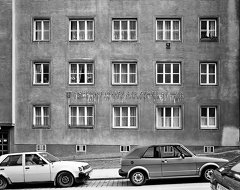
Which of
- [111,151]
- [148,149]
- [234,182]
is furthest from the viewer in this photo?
[111,151]

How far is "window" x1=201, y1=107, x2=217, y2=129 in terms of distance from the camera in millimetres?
27763

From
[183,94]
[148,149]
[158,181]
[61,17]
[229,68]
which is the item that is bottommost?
[158,181]

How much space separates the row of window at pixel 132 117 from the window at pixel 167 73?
182cm

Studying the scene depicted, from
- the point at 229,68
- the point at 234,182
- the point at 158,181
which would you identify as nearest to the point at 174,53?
the point at 229,68

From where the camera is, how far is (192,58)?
27.8 meters

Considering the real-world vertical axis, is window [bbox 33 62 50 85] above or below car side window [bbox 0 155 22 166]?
above

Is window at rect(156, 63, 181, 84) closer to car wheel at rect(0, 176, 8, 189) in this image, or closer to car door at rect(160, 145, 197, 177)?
car door at rect(160, 145, 197, 177)

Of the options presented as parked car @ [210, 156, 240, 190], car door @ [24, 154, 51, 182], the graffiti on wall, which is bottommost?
car door @ [24, 154, 51, 182]

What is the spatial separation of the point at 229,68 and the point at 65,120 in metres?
11.9

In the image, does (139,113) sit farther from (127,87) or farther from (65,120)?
(65,120)

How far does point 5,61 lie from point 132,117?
963 cm

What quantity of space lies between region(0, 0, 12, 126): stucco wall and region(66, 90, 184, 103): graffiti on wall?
4.17 metres

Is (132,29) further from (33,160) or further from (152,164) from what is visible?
(33,160)

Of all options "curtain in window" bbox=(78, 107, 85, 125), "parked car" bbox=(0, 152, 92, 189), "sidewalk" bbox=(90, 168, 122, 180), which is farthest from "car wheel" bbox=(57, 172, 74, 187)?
"curtain in window" bbox=(78, 107, 85, 125)
